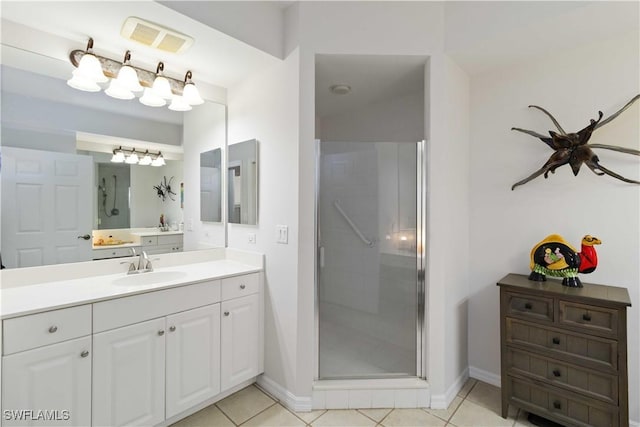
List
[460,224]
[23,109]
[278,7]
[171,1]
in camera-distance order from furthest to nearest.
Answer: [460,224], [278,7], [23,109], [171,1]

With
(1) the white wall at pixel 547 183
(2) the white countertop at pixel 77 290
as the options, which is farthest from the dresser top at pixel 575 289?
(2) the white countertop at pixel 77 290

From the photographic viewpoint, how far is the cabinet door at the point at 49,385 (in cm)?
123

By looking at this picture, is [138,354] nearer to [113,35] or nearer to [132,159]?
[132,159]

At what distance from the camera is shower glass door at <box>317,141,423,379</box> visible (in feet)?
6.70

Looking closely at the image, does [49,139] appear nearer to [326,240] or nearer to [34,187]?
[34,187]

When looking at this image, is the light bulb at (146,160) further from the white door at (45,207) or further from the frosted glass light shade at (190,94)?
the frosted glass light shade at (190,94)

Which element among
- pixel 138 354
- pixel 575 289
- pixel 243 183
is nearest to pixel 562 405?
pixel 575 289

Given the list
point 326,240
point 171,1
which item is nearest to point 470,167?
point 326,240

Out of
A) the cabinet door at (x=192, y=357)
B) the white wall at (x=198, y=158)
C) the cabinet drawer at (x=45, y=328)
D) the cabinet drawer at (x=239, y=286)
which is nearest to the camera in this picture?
the cabinet drawer at (x=45, y=328)

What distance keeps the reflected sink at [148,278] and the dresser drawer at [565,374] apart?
219 centimetres

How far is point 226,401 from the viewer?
2.01m

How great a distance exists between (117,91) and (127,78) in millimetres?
125

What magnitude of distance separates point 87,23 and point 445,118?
2194 millimetres

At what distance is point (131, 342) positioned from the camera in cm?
156
